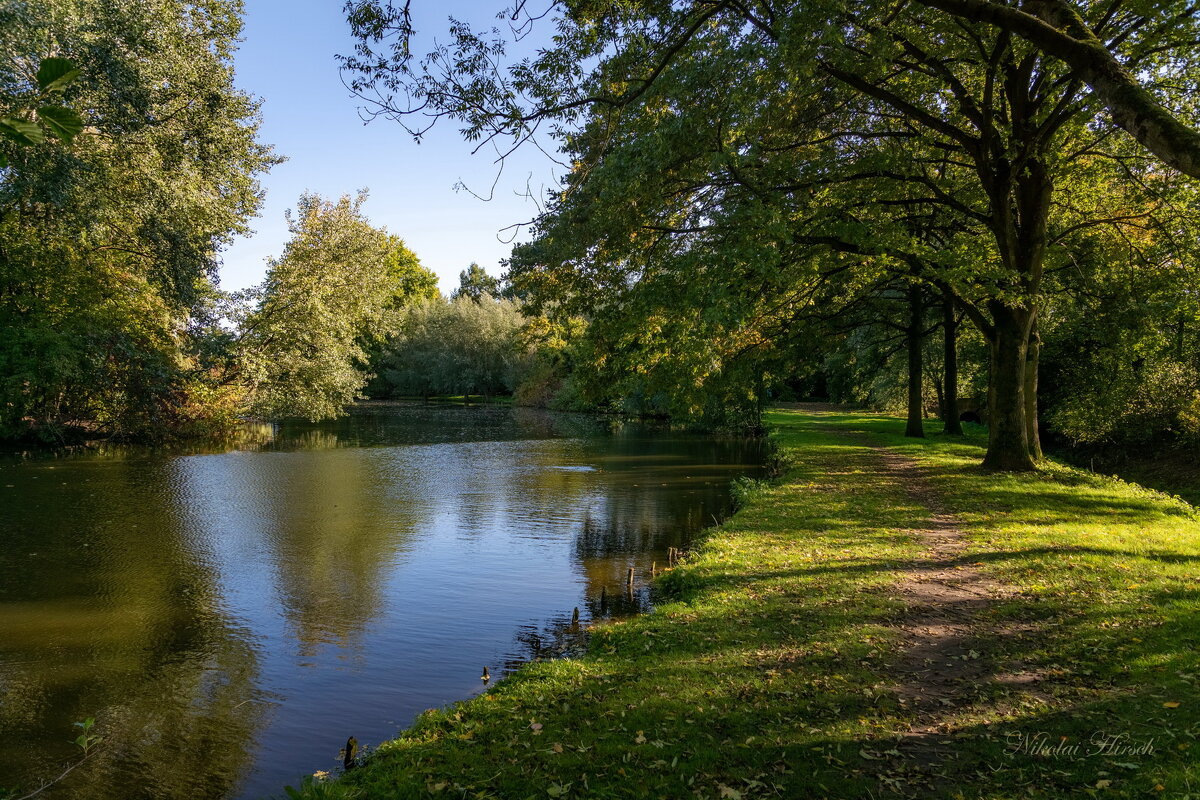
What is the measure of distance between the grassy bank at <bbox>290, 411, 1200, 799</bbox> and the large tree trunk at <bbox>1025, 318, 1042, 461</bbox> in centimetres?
794

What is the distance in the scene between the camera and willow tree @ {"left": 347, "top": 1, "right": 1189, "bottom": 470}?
9703 millimetres

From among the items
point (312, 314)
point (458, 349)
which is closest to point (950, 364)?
point (312, 314)

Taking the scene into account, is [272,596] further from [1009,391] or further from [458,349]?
[458,349]

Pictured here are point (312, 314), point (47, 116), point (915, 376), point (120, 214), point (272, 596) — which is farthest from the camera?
point (312, 314)

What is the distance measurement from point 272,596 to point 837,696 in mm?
9562

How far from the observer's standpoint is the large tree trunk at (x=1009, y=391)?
669 inches

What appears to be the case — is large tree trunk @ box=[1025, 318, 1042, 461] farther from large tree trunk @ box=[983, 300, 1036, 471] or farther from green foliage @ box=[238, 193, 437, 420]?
green foliage @ box=[238, 193, 437, 420]

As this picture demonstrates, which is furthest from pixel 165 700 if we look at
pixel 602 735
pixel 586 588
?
pixel 586 588

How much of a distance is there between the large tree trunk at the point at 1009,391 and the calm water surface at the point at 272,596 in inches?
281

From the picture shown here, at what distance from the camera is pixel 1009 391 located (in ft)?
55.7
